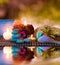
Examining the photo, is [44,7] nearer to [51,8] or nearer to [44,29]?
[51,8]

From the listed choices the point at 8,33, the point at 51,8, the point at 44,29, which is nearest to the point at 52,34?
the point at 44,29

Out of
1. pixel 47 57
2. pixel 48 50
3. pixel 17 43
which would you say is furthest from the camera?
pixel 17 43

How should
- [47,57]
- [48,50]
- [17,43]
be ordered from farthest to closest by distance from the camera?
[17,43] → [48,50] → [47,57]

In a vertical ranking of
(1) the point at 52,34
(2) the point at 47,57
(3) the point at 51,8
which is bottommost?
(2) the point at 47,57

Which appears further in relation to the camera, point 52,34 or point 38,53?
point 52,34

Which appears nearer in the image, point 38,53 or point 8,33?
point 38,53

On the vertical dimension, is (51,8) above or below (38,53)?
above

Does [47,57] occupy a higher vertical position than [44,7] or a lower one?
lower

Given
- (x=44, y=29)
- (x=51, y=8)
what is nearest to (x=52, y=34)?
(x=44, y=29)

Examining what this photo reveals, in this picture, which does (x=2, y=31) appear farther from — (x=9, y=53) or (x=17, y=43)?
(x=9, y=53)
